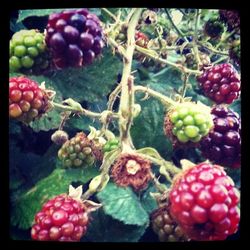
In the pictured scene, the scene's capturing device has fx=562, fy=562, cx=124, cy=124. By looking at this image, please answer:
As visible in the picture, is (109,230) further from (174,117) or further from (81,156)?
(174,117)

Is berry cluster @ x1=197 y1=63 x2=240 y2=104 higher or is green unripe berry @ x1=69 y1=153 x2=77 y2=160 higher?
berry cluster @ x1=197 y1=63 x2=240 y2=104

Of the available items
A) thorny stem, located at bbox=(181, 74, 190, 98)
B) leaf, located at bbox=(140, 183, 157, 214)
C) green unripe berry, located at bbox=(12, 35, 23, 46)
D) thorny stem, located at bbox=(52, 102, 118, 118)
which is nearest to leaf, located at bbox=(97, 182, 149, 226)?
leaf, located at bbox=(140, 183, 157, 214)

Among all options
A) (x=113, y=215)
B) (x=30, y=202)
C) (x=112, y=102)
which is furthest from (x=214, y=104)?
(x=30, y=202)

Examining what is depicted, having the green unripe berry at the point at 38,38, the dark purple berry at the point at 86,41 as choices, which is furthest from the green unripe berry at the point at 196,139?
the green unripe berry at the point at 38,38

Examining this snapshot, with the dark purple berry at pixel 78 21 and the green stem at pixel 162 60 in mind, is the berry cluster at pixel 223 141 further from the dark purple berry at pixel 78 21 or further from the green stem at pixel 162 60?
the dark purple berry at pixel 78 21

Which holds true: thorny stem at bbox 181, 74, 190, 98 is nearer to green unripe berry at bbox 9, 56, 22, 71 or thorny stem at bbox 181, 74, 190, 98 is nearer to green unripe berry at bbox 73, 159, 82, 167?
green unripe berry at bbox 73, 159, 82, 167
